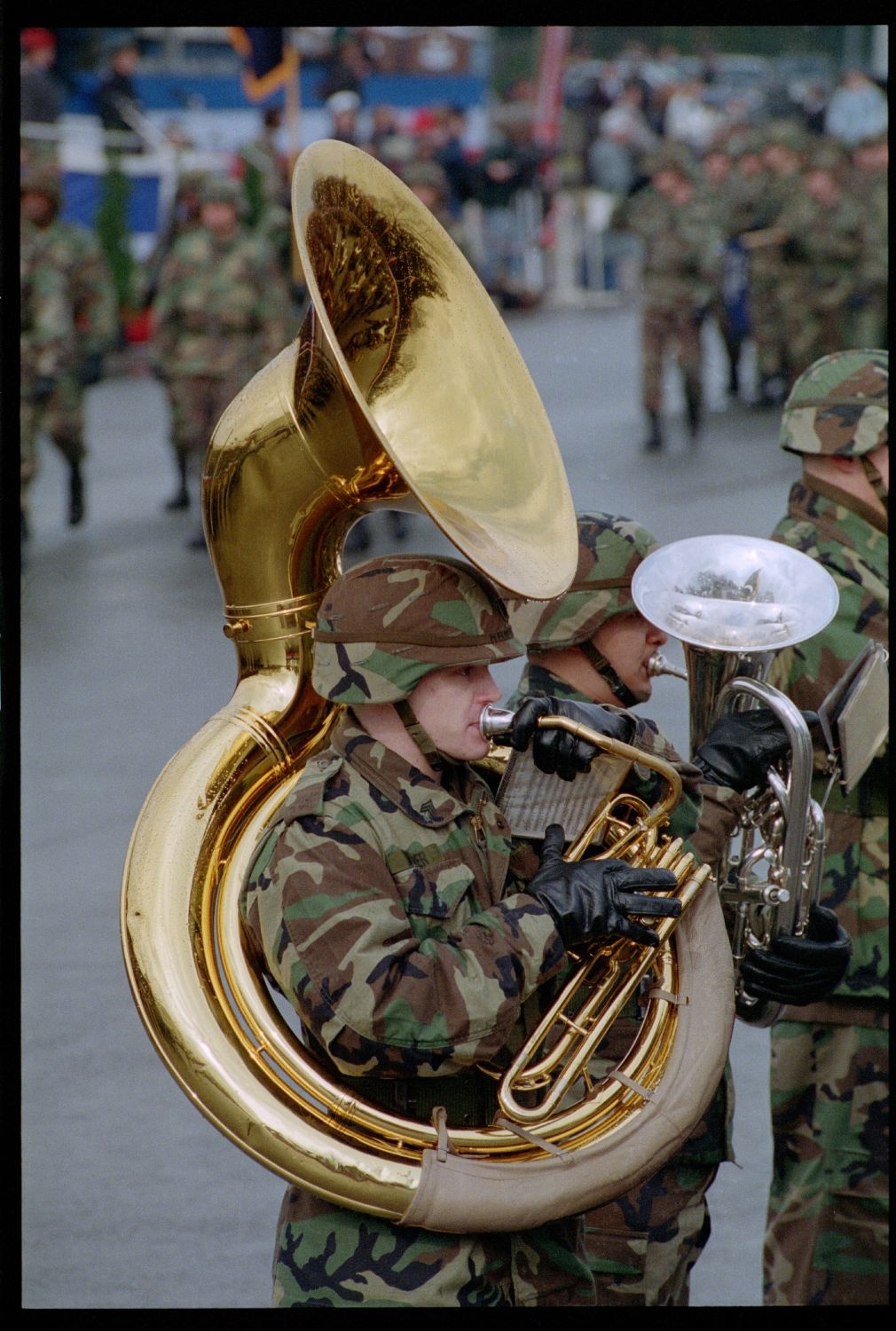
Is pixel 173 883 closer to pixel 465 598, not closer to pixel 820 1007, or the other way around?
pixel 465 598

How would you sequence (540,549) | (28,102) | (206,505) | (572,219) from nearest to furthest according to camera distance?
(540,549) < (206,505) < (28,102) < (572,219)

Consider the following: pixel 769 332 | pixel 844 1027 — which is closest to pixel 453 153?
pixel 769 332

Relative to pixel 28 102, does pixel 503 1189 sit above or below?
below

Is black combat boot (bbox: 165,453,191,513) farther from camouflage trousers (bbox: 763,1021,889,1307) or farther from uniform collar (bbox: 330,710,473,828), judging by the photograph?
uniform collar (bbox: 330,710,473,828)

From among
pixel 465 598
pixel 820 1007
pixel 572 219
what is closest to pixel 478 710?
pixel 465 598

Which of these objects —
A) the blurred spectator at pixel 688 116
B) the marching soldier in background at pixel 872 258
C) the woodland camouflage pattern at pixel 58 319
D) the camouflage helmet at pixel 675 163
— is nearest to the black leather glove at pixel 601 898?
the woodland camouflage pattern at pixel 58 319

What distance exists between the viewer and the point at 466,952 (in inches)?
100

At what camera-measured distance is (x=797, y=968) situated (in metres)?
Answer: 3.10

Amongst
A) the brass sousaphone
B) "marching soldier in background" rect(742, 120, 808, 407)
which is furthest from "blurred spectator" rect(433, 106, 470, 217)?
the brass sousaphone

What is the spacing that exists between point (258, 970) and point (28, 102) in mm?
13355

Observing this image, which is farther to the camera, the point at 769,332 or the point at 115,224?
the point at 115,224

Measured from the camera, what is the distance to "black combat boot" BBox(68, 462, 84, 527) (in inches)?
Answer: 440

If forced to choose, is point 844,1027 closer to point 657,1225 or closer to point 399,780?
point 657,1225

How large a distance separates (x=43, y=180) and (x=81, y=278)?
0.62 m
